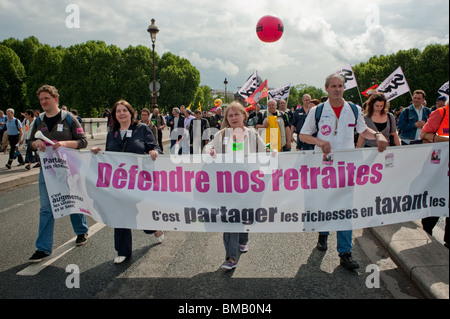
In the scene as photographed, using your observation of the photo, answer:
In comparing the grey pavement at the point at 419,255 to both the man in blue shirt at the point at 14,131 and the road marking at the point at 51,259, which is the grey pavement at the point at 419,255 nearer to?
the road marking at the point at 51,259

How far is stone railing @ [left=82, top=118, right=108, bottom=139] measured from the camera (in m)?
23.0

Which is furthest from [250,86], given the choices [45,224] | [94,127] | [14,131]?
[94,127]

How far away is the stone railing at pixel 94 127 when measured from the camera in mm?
23011

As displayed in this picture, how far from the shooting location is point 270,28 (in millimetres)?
9008

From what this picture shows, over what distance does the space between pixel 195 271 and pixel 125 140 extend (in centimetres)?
173

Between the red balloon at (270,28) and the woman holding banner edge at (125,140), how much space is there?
5.97 m

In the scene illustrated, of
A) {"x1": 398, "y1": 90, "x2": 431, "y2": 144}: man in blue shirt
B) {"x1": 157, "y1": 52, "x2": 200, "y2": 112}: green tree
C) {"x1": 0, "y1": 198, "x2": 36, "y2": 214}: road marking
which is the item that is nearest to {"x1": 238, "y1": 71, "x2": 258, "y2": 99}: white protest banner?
{"x1": 398, "y1": 90, "x2": 431, "y2": 144}: man in blue shirt

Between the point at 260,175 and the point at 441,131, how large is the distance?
7.00 ft

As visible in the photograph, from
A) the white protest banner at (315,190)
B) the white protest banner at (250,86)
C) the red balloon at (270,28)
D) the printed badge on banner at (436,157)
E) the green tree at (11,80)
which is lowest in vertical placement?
the white protest banner at (315,190)

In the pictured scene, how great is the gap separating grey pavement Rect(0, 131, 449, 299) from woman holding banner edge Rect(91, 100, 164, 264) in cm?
298

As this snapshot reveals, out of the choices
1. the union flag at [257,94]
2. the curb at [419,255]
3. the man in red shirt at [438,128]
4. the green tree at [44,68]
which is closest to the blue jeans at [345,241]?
the curb at [419,255]

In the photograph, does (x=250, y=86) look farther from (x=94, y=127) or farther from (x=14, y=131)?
(x=94, y=127)

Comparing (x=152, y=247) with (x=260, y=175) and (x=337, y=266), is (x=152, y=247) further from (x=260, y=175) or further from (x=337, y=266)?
(x=337, y=266)

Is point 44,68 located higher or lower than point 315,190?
higher
